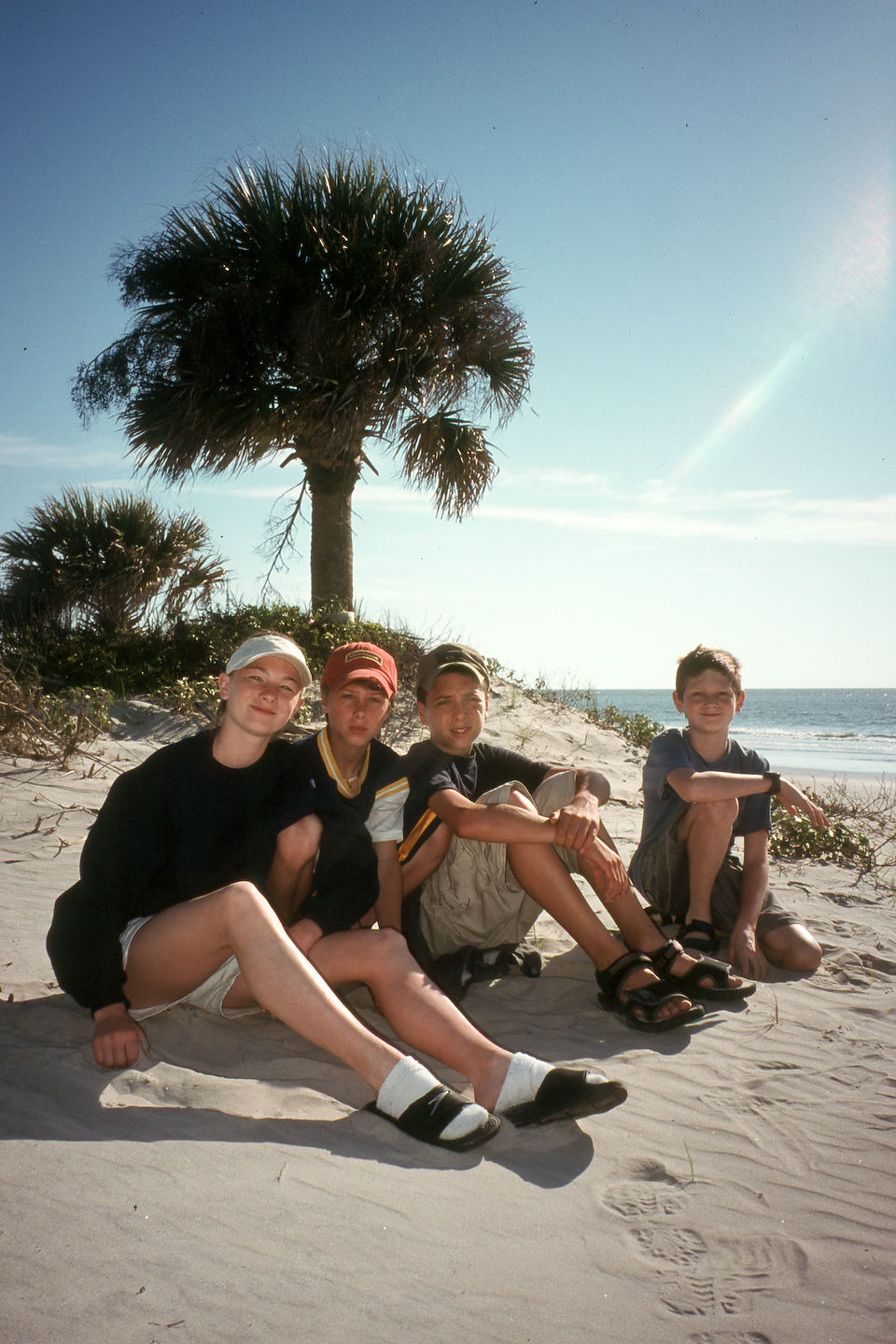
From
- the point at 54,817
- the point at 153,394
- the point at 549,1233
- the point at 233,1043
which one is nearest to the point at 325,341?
the point at 153,394

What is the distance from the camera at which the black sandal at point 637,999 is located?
256cm

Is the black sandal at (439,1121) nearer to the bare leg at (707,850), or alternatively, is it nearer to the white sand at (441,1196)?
the white sand at (441,1196)

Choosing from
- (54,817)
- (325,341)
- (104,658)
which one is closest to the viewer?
(54,817)

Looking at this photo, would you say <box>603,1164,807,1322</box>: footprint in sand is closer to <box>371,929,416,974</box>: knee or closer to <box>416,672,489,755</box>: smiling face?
<box>371,929,416,974</box>: knee

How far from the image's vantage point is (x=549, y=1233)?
1576 millimetres

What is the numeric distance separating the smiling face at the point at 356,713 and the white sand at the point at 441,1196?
3.11 ft

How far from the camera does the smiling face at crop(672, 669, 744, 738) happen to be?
3471mm

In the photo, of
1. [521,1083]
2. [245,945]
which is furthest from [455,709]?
[521,1083]

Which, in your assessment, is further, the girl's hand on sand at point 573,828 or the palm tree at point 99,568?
the palm tree at point 99,568

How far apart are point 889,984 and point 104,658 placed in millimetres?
7561

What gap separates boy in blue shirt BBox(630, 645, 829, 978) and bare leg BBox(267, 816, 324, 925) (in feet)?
5.01

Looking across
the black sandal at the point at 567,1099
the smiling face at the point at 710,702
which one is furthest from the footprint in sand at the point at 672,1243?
the smiling face at the point at 710,702

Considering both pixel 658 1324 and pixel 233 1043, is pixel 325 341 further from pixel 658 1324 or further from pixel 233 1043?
pixel 658 1324

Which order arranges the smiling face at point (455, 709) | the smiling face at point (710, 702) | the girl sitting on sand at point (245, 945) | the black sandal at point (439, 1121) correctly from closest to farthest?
the black sandal at point (439, 1121) < the girl sitting on sand at point (245, 945) < the smiling face at point (455, 709) < the smiling face at point (710, 702)
